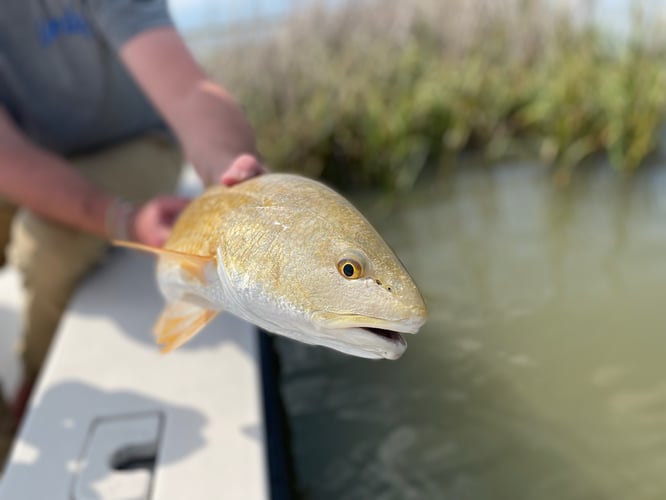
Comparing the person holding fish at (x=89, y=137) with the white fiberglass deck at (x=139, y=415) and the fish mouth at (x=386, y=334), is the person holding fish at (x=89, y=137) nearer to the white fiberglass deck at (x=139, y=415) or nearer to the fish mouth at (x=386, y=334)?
the white fiberglass deck at (x=139, y=415)

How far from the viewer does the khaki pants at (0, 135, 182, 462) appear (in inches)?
91.4

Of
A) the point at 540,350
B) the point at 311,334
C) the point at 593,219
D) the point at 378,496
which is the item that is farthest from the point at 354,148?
the point at 311,334

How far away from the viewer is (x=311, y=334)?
1.06 meters

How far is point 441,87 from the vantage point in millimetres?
4301

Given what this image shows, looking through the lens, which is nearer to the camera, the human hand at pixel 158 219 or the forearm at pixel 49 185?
the human hand at pixel 158 219

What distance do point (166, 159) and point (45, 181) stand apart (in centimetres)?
87

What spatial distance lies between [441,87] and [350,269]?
350 centimetres

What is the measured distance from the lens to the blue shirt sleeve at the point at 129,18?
206 cm

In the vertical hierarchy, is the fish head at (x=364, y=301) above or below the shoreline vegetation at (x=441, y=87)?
below

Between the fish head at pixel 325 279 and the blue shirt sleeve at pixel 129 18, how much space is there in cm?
117

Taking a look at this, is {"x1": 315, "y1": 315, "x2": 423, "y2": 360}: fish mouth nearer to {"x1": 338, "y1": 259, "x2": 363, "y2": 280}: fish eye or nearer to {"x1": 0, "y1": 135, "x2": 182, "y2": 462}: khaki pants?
{"x1": 338, "y1": 259, "x2": 363, "y2": 280}: fish eye

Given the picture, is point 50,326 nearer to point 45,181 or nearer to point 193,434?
point 45,181

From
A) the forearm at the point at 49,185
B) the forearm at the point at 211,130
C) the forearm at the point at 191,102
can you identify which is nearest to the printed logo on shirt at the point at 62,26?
the forearm at the point at 191,102

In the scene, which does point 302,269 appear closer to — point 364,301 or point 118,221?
point 364,301
